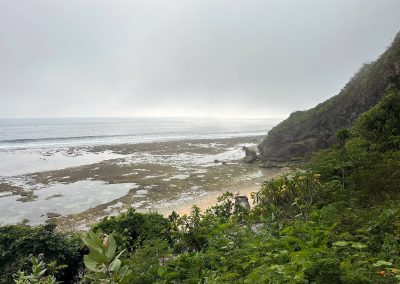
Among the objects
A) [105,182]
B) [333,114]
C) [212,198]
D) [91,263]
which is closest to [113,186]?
[105,182]

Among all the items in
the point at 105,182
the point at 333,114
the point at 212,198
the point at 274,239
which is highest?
the point at 333,114

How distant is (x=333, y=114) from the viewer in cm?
3366

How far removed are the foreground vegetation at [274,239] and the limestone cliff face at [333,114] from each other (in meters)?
13.0

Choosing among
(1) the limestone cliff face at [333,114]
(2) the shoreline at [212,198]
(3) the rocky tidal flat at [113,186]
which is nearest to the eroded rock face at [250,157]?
(3) the rocky tidal flat at [113,186]

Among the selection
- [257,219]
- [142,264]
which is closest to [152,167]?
[257,219]

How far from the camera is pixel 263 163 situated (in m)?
38.1

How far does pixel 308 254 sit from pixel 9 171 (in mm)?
41208

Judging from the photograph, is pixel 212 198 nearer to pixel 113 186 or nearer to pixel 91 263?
pixel 113 186

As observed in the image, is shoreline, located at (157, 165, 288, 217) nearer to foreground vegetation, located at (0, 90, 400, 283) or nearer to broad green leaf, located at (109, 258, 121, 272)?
foreground vegetation, located at (0, 90, 400, 283)

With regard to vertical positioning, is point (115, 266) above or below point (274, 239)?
above

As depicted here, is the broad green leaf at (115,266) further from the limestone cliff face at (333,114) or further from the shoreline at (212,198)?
the limestone cliff face at (333,114)

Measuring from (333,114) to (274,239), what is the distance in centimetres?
3188

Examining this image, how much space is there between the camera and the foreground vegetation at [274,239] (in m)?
3.54

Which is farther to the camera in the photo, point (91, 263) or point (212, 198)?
point (212, 198)
